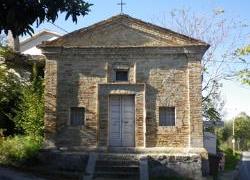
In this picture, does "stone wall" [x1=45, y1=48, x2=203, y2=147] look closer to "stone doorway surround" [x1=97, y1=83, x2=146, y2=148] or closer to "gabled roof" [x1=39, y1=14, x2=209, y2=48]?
"stone doorway surround" [x1=97, y1=83, x2=146, y2=148]

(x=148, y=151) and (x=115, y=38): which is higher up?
(x=115, y=38)

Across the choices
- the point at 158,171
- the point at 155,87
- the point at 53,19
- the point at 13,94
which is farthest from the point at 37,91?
the point at 53,19

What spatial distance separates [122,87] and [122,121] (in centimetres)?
150

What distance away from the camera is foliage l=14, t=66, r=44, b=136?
68.7ft

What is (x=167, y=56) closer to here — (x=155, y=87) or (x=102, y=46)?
(x=155, y=87)

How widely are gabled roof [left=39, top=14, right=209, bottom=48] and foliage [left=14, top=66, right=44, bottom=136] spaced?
106 inches

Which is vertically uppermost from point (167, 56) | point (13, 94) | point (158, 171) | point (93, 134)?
point (167, 56)

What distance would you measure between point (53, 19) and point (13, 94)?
46.7 feet

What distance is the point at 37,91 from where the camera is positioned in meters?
21.7

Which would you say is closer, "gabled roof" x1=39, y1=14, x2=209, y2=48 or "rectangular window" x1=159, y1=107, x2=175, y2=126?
"rectangular window" x1=159, y1=107, x2=175, y2=126

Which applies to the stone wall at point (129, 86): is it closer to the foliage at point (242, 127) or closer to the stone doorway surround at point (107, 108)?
the stone doorway surround at point (107, 108)

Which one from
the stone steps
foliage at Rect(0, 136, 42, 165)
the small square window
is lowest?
the stone steps

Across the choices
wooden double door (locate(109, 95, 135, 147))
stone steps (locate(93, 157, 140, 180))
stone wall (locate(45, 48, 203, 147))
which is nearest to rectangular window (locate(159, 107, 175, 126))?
stone wall (locate(45, 48, 203, 147))

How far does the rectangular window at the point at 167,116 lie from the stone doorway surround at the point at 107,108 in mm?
807
